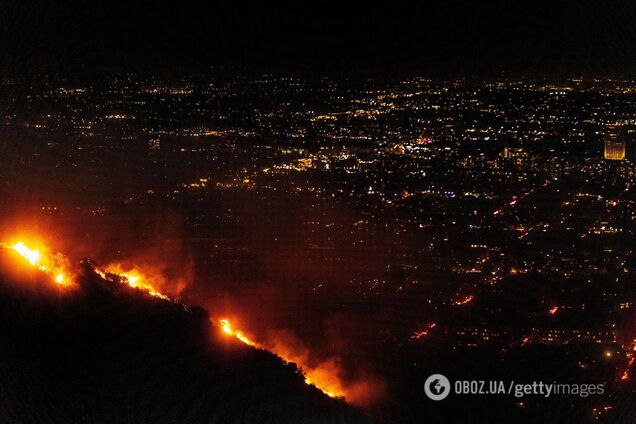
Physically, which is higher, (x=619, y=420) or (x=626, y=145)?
(x=626, y=145)

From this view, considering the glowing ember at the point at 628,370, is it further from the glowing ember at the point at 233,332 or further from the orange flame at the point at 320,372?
the glowing ember at the point at 233,332

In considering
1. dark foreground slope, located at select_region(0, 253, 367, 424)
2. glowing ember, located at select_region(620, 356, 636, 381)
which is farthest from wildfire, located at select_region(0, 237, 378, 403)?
glowing ember, located at select_region(620, 356, 636, 381)

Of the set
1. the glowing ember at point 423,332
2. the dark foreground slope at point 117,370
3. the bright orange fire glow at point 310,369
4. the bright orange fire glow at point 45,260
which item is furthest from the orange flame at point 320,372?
the bright orange fire glow at point 45,260

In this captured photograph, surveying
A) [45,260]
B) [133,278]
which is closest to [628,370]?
[133,278]

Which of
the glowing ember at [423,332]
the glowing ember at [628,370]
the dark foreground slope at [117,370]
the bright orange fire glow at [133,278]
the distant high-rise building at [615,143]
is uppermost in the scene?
the distant high-rise building at [615,143]

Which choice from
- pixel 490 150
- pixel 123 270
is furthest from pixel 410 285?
pixel 123 270

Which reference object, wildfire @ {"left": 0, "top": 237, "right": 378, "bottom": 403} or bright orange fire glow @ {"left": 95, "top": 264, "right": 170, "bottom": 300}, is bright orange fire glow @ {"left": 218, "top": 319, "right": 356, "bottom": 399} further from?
bright orange fire glow @ {"left": 95, "top": 264, "right": 170, "bottom": 300}

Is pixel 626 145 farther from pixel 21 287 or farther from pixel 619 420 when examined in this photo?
pixel 21 287
